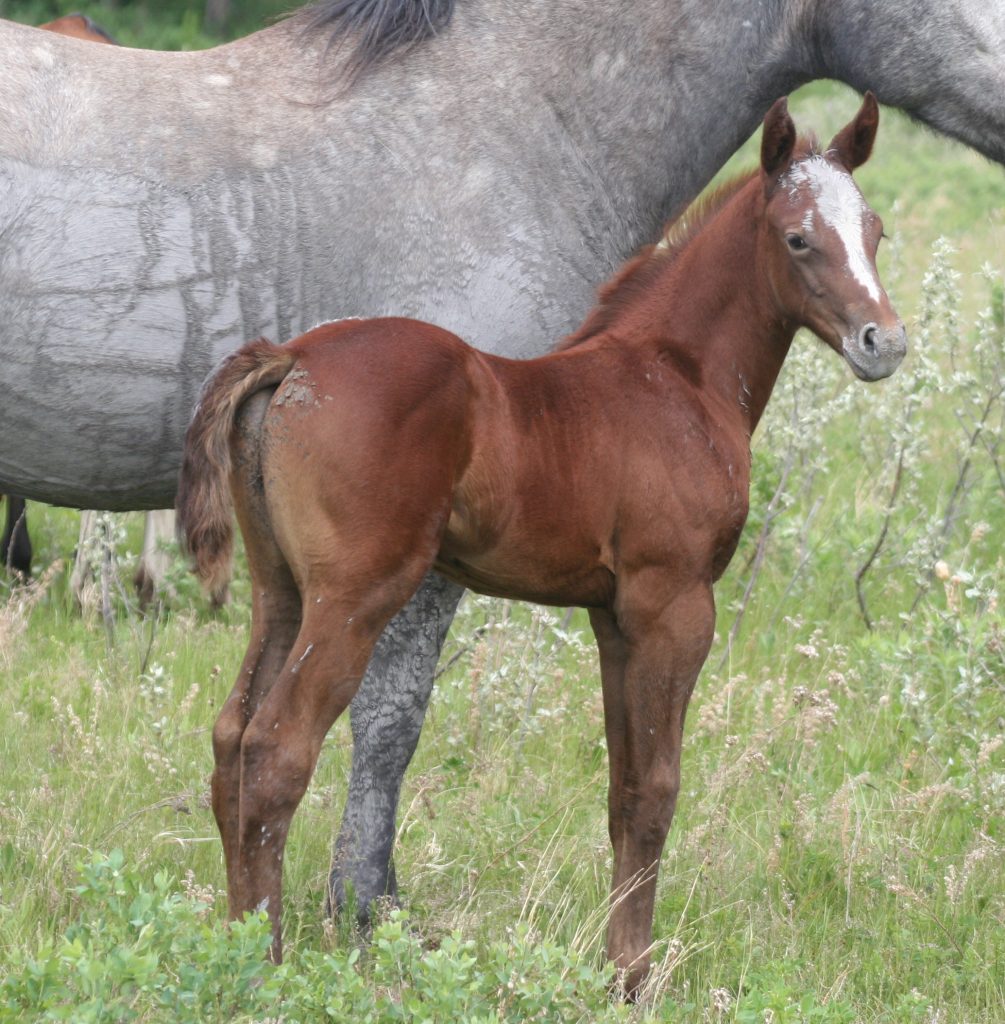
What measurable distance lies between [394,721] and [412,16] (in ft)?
5.81

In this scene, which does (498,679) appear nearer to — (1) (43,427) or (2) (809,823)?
(2) (809,823)

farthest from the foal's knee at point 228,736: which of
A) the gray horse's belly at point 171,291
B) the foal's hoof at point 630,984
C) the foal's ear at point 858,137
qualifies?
the foal's ear at point 858,137

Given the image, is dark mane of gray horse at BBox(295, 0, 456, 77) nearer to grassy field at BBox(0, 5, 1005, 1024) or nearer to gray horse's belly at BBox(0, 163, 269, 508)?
gray horse's belly at BBox(0, 163, 269, 508)

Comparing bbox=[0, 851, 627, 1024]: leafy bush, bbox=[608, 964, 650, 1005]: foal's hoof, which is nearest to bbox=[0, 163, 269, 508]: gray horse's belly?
bbox=[0, 851, 627, 1024]: leafy bush

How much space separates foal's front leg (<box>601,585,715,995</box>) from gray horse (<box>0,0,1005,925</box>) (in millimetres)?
548

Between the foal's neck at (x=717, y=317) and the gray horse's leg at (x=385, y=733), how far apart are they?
0.79 m

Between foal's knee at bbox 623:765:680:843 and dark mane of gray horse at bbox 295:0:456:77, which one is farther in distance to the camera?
dark mane of gray horse at bbox 295:0:456:77

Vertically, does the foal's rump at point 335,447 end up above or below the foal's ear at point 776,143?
below

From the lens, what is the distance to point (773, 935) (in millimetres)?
3893

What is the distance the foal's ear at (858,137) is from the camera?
11.2ft

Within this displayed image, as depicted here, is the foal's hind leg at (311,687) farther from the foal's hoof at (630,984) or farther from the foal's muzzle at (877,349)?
the foal's muzzle at (877,349)

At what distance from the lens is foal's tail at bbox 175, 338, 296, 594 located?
9.96 feet

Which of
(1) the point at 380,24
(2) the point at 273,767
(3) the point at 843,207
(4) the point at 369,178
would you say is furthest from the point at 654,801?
(1) the point at 380,24

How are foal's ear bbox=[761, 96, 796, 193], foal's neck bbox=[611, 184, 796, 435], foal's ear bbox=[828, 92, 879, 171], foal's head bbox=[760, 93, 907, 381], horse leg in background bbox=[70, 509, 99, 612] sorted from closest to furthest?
foal's head bbox=[760, 93, 907, 381]
foal's ear bbox=[761, 96, 796, 193]
foal's ear bbox=[828, 92, 879, 171]
foal's neck bbox=[611, 184, 796, 435]
horse leg in background bbox=[70, 509, 99, 612]
